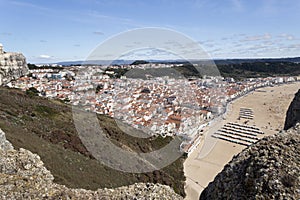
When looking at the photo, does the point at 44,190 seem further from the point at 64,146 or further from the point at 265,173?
the point at 64,146

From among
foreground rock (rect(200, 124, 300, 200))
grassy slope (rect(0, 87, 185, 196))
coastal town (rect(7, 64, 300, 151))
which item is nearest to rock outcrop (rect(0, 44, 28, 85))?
coastal town (rect(7, 64, 300, 151))

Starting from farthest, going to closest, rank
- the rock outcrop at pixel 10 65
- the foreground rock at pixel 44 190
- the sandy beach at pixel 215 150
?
the rock outcrop at pixel 10 65 → the sandy beach at pixel 215 150 → the foreground rock at pixel 44 190

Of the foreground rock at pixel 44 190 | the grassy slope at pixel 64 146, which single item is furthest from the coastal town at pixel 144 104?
the foreground rock at pixel 44 190

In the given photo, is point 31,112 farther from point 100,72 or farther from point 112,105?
point 100,72

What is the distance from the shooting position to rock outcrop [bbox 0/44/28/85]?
51.0 metres

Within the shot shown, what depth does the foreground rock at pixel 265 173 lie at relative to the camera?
3984 mm

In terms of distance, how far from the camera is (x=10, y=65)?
53.1 meters

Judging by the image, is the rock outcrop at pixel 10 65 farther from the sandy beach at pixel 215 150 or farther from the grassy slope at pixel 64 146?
the sandy beach at pixel 215 150

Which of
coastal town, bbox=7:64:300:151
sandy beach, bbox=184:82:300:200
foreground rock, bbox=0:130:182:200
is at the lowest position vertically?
sandy beach, bbox=184:82:300:200

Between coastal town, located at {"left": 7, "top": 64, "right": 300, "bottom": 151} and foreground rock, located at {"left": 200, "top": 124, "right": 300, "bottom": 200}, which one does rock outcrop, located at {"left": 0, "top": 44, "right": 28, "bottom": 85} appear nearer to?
coastal town, located at {"left": 7, "top": 64, "right": 300, "bottom": 151}

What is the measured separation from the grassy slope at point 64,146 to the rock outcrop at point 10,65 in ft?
106

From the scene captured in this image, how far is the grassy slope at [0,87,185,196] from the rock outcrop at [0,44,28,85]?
32.3 meters

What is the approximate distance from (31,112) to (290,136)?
21443 mm

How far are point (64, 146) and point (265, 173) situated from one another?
13950 millimetres
